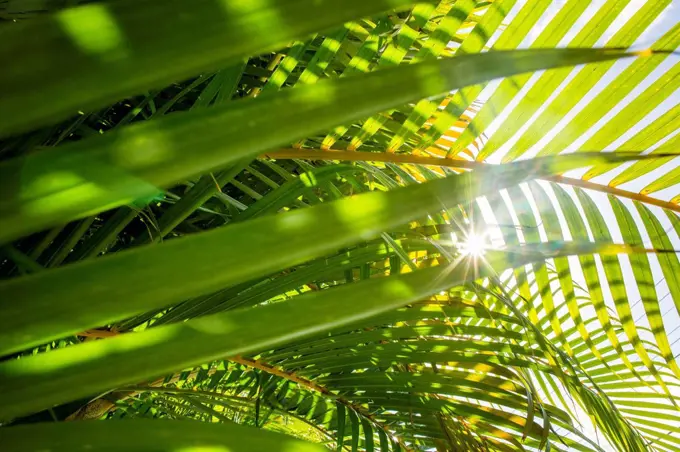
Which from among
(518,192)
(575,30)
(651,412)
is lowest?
(651,412)

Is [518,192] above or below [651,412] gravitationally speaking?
above

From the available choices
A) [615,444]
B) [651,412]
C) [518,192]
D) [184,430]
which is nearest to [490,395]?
[615,444]

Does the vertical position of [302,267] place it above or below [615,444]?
above

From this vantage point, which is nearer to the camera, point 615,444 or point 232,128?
point 232,128

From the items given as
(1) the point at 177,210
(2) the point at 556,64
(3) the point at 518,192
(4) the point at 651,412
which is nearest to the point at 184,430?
(2) the point at 556,64

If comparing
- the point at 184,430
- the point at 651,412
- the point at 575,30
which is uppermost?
the point at 575,30

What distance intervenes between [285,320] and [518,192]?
0.80 meters

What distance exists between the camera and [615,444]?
0.85m

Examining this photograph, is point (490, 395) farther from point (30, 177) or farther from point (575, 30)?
point (30, 177)

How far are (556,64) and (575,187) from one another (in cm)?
82

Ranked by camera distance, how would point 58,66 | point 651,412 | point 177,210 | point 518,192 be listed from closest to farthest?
point 58,66
point 177,210
point 518,192
point 651,412

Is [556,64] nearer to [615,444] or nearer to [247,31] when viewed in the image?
[247,31]

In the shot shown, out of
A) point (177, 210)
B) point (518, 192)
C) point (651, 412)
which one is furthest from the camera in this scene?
point (651, 412)

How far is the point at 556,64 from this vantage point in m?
0.21
